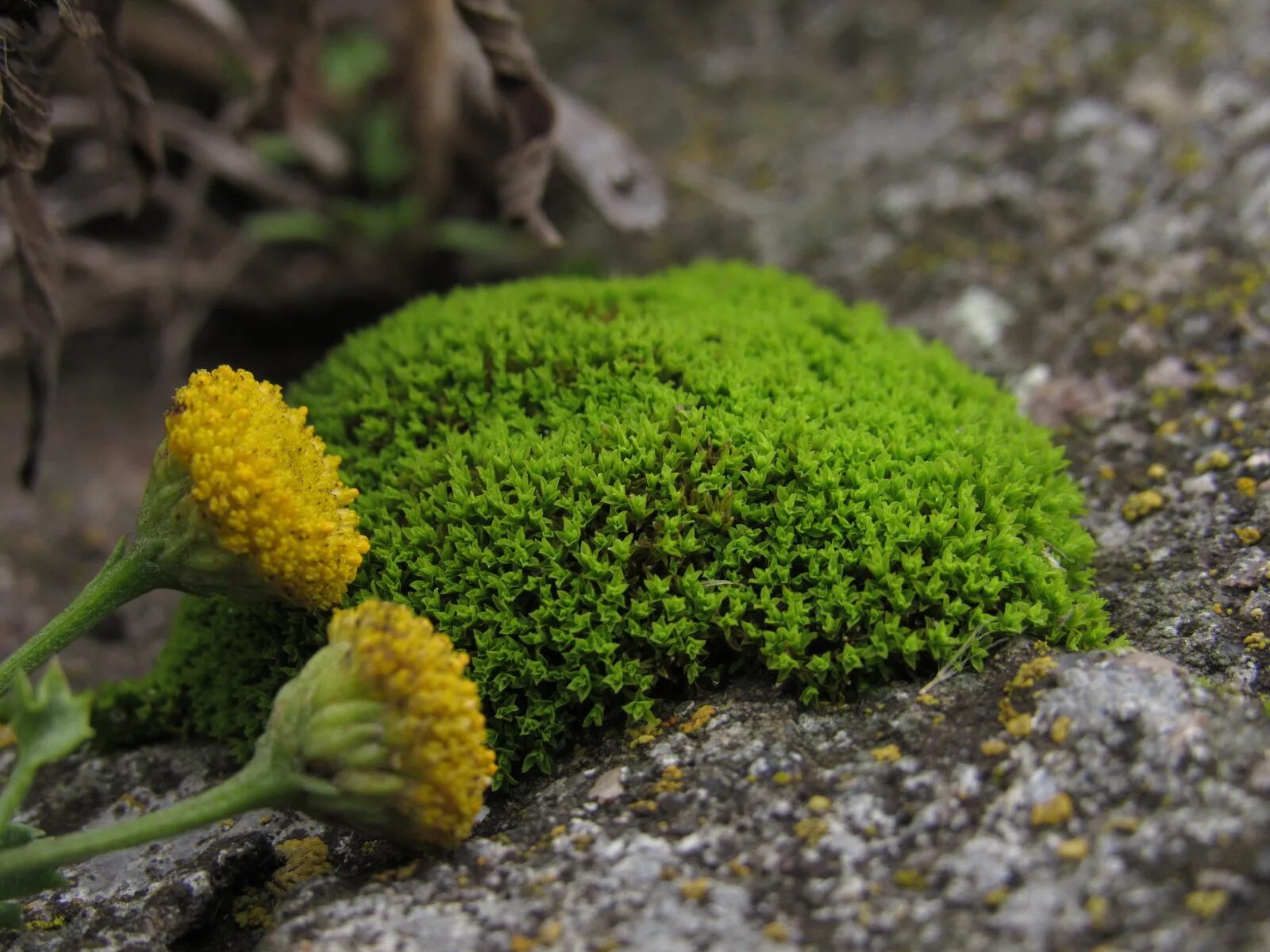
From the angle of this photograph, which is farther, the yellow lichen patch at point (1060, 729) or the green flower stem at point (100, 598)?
the green flower stem at point (100, 598)

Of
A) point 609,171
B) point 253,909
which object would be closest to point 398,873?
point 253,909

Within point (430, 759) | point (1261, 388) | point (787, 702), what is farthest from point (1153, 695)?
point (1261, 388)

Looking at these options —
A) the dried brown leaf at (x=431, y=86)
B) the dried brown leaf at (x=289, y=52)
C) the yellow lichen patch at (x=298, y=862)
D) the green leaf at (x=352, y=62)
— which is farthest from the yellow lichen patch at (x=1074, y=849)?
the green leaf at (x=352, y=62)

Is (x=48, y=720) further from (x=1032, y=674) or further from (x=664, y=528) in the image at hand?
(x=1032, y=674)

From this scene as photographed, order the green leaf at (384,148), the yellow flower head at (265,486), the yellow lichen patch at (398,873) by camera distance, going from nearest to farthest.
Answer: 1. the yellow lichen patch at (398,873)
2. the yellow flower head at (265,486)
3. the green leaf at (384,148)

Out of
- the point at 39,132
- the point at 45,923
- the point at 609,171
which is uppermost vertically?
the point at 609,171

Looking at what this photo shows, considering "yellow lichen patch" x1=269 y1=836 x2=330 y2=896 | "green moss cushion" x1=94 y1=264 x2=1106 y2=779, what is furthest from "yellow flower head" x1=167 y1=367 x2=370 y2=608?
"yellow lichen patch" x1=269 y1=836 x2=330 y2=896

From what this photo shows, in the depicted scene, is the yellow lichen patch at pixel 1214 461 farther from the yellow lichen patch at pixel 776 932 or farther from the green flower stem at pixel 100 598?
the green flower stem at pixel 100 598
